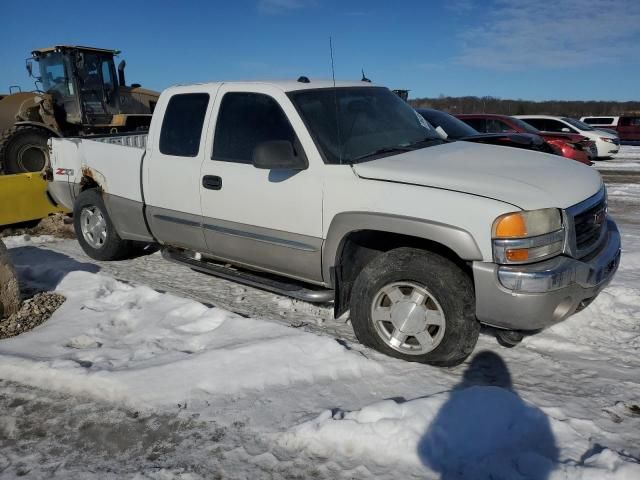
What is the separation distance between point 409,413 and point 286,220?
1713 mm

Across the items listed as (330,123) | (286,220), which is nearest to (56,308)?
(286,220)

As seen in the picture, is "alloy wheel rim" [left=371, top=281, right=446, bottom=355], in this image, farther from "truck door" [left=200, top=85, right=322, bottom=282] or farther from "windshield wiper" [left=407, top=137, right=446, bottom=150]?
"windshield wiper" [left=407, top=137, right=446, bottom=150]

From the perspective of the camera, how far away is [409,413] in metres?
2.90

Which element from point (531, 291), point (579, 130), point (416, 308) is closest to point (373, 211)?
point (416, 308)

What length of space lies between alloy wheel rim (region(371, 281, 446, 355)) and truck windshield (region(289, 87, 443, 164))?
1.00m

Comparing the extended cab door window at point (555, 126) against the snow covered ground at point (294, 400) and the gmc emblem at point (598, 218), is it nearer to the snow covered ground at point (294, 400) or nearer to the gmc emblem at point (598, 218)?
the snow covered ground at point (294, 400)

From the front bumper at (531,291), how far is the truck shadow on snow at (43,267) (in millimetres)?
4046

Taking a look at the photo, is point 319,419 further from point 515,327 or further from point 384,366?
point 515,327

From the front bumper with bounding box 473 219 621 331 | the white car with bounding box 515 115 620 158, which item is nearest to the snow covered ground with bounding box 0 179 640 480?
the front bumper with bounding box 473 219 621 331

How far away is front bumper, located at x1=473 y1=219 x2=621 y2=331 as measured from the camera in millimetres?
3053

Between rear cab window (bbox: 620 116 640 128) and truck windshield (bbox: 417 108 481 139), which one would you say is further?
rear cab window (bbox: 620 116 640 128)

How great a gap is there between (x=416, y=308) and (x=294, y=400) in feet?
3.24

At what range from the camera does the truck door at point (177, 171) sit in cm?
458

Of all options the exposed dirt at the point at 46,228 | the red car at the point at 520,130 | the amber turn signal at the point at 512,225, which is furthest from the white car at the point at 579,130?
the amber turn signal at the point at 512,225
